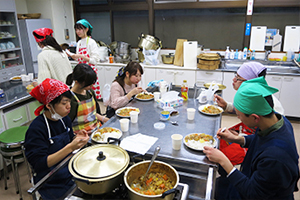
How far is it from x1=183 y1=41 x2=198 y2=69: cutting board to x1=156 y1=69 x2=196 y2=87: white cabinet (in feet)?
0.59

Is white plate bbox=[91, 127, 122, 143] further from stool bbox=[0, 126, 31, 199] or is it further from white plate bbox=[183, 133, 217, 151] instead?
stool bbox=[0, 126, 31, 199]

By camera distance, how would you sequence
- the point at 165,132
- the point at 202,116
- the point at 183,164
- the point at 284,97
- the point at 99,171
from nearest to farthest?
the point at 99,171, the point at 183,164, the point at 165,132, the point at 202,116, the point at 284,97

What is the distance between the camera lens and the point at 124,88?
255cm

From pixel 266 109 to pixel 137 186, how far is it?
775mm

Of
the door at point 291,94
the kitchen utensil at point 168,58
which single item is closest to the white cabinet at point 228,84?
the door at point 291,94

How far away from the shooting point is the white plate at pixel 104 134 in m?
1.53

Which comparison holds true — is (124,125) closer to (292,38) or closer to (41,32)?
(41,32)

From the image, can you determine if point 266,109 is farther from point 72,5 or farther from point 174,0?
point 72,5

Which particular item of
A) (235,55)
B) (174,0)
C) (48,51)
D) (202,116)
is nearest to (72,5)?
(174,0)

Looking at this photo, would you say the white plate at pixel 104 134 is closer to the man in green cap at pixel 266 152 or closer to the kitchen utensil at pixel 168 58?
the man in green cap at pixel 266 152

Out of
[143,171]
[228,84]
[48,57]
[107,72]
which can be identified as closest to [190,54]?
[228,84]

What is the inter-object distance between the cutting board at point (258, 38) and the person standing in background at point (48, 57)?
3405 mm

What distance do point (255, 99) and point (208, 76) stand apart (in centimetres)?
292

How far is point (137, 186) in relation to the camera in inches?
43.9
